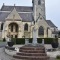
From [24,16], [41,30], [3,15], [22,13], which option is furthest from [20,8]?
[41,30]

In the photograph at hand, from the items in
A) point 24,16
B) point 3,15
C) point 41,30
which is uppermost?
point 3,15

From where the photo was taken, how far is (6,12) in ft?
236

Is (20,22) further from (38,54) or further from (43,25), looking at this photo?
(38,54)

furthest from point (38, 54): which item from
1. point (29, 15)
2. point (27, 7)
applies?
point (27, 7)

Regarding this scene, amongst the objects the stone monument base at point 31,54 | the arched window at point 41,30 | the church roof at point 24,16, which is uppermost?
the church roof at point 24,16

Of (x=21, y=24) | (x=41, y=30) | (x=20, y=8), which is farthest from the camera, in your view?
(x=20, y=8)

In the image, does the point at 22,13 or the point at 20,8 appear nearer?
the point at 22,13

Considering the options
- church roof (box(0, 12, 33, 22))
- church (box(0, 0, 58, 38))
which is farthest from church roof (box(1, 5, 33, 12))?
church roof (box(0, 12, 33, 22))

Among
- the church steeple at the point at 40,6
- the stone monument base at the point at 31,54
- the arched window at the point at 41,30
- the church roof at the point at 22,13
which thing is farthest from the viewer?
the church steeple at the point at 40,6

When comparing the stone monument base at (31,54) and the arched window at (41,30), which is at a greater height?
the arched window at (41,30)

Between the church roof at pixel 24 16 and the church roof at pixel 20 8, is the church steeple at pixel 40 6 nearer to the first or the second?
the church roof at pixel 20 8

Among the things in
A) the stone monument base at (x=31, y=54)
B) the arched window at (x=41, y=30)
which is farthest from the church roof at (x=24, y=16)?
the stone monument base at (x=31, y=54)

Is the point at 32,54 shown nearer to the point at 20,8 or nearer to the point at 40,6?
the point at 40,6

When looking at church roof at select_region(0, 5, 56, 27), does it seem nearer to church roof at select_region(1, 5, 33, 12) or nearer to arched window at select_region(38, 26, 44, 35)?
church roof at select_region(1, 5, 33, 12)
